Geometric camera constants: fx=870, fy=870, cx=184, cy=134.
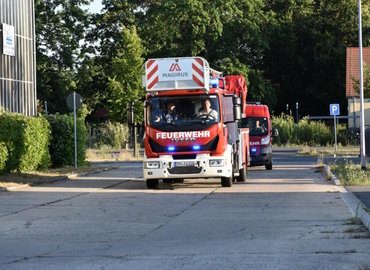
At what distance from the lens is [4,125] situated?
2550 cm

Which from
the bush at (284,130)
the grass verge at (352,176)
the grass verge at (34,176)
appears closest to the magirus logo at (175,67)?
the grass verge at (34,176)

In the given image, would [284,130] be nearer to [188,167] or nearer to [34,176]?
[34,176]

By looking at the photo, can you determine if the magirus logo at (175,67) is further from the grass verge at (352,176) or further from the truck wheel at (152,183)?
the grass verge at (352,176)

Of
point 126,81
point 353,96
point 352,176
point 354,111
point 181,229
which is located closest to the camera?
point 181,229

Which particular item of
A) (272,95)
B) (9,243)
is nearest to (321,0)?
(272,95)

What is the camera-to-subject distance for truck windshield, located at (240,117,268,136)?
32906 mm

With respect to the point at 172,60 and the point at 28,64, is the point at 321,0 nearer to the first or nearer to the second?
the point at 28,64

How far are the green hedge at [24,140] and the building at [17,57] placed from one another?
14.5 meters

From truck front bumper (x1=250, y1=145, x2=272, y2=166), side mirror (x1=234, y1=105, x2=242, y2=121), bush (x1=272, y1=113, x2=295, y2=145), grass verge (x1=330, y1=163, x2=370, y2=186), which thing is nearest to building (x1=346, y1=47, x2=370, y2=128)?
bush (x1=272, y1=113, x2=295, y2=145)

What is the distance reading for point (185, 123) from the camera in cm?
2234

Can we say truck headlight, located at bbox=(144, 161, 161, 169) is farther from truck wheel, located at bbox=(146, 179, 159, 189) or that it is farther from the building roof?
the building roof

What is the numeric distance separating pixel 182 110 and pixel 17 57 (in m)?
25.9

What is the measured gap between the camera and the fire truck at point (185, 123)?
875 inches

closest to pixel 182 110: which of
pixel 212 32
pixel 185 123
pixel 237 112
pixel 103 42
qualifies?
pixel 185 123
